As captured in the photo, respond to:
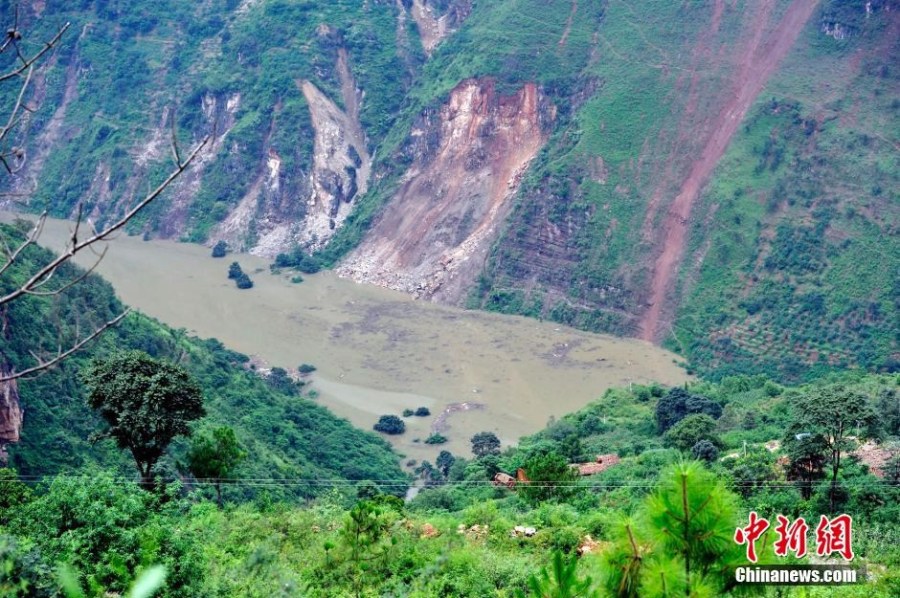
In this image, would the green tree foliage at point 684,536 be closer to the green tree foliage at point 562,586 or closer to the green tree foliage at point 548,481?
the green tree foliage at point 562,586

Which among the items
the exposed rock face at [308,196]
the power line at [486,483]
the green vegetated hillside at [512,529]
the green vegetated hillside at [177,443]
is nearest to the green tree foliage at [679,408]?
the green vegetated hillside at [512,529]

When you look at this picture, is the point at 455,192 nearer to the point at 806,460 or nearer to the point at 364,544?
the point at 806,460

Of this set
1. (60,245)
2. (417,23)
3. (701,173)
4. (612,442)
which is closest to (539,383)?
(612,442)

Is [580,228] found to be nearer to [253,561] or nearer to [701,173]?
[701,173]

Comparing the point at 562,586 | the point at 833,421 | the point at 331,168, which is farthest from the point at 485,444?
the point at 331,168

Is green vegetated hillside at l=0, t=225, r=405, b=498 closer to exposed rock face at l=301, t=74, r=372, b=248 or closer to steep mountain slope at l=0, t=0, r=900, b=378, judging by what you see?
steep mountain slope at l=0, t=0, r=900, b=378

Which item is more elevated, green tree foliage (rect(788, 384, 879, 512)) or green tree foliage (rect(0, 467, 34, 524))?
green tree foliage (rect(788, 384, 879, 512))

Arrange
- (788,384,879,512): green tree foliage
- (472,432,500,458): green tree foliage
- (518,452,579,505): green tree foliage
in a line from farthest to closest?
1. (472,432,500,458): green tree foliage
2. (518,452,579,505): green tree foliage
3. (788,384,879,512): green tree foliage

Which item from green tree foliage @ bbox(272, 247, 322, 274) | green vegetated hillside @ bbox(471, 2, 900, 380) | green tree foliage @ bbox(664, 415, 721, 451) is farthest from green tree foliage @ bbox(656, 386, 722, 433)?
green tree foliage @ bbox(272, 247, 322, 274)
